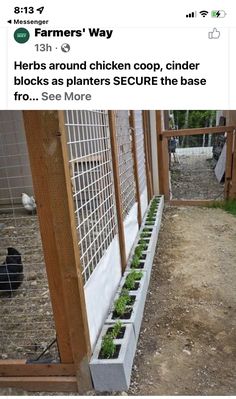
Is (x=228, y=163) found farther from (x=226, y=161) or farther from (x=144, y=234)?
(x=144, y=234)

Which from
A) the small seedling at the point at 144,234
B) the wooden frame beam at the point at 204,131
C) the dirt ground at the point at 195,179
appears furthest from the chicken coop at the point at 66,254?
the dirt ground at the point at 195,179

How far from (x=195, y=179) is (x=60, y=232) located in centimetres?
575

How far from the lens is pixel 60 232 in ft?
5.51

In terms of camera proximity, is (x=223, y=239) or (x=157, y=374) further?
(x=223, y=239)

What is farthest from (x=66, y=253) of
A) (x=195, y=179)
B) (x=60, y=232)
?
(x=195, y=179)

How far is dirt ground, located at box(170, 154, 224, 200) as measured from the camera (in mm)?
6164

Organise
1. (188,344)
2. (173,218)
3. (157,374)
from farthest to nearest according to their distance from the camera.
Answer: (173,218), (188,344), (157,374)

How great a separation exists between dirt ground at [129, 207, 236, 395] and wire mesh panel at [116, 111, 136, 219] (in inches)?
29.1

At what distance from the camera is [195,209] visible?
562 cm

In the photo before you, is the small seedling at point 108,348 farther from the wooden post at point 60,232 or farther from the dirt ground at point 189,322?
the dirt ground at point 189,322

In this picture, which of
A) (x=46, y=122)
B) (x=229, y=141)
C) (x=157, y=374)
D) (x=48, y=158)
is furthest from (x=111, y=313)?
(x=229, y=141)

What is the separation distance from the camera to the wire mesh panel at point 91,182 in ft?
6.26
